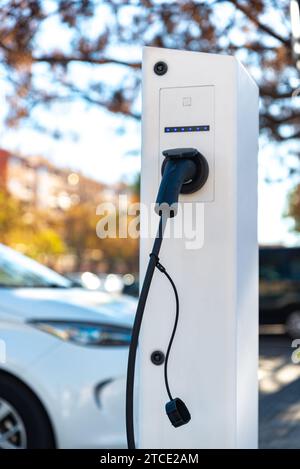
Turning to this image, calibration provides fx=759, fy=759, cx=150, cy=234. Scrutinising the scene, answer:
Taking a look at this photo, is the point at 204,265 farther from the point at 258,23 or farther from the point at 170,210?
the point at 258,23

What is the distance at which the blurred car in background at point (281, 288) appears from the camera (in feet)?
50.0

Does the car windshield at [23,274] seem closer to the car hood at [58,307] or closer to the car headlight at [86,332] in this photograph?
the car hood at [58,307]

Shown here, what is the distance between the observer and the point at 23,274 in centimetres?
469

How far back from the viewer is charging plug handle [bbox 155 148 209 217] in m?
1.83

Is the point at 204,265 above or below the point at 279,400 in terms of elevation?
above

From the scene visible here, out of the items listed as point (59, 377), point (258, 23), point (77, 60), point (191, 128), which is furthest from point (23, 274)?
point (258, 23)

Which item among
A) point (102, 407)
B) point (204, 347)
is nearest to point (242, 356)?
point (204, 347)

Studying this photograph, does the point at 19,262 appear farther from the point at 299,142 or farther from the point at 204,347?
the point at 299,142

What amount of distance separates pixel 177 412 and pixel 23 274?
3.03m

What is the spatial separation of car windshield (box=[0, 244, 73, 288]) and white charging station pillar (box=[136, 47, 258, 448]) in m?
2.51

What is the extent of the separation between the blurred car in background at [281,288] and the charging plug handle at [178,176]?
44.4ft

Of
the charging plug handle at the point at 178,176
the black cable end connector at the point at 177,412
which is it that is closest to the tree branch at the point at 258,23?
the charging plug handle at the point at 178,176

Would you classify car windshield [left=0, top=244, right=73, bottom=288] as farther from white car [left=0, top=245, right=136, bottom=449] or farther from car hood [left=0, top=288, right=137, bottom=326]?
white car [left=0, top=245, right=136, bottom=449]
